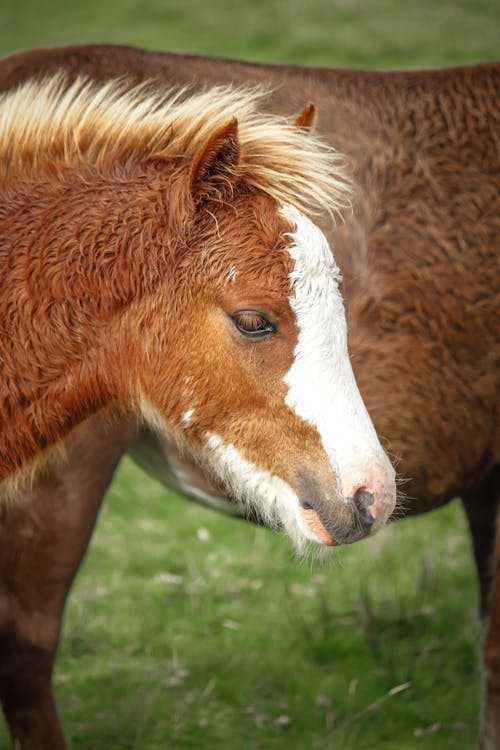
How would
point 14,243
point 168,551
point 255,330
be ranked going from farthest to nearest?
point 168,551 → point 14,243 → point 255,330

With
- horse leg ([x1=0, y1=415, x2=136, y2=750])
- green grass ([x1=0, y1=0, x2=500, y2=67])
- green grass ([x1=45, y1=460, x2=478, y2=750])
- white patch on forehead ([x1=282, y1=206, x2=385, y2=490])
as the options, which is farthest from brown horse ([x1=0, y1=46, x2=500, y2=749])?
green grass ([x1=0, y1=0, x2=500, y2=67])

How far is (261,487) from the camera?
2.83 metres

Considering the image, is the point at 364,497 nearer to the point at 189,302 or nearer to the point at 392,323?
the point at 189,302

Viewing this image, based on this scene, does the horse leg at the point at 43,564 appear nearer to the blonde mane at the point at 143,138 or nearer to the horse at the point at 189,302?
the horse at the point at 189,302

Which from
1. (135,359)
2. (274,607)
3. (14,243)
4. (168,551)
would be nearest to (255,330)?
(135,359)

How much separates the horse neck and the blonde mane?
0.14 meters

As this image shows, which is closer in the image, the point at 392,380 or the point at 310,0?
the point at 392,380

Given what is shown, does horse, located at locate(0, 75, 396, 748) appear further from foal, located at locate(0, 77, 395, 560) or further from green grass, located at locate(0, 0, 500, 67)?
green grass, located at locate(0, 0, 500, 67)

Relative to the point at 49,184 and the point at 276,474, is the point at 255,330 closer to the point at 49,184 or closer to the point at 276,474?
the point at 276,474

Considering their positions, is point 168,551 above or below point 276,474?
below

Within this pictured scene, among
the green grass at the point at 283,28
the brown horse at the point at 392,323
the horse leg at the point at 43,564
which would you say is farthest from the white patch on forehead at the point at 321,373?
the green grass at the point at 283,28

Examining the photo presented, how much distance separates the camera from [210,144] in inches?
104

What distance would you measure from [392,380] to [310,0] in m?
14.4

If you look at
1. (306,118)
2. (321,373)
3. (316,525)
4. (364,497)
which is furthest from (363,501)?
(306,118)
